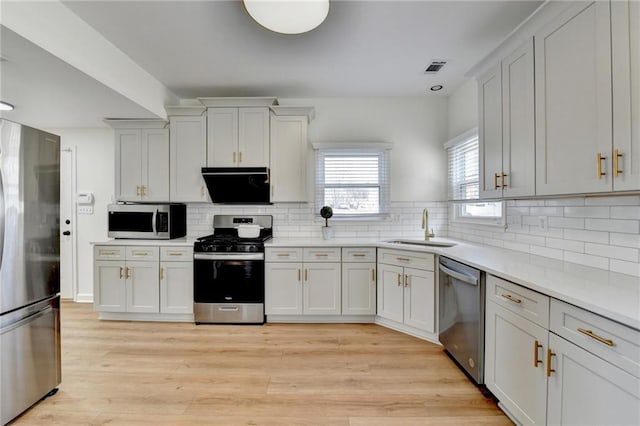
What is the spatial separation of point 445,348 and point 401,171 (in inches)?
83.9

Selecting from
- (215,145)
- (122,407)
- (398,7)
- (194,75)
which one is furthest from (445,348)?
(194,75)

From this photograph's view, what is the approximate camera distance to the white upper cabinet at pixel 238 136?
340cm

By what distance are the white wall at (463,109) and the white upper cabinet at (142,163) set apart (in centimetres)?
353

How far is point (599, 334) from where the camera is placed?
3.70 feet

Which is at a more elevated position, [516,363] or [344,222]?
[344,222]

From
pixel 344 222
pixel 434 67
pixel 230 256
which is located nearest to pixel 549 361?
pixel 344 222

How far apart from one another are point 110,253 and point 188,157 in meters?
1.40

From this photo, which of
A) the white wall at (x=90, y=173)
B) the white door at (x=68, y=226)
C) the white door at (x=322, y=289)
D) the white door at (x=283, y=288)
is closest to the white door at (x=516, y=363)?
the white door at (x=322, y=289)

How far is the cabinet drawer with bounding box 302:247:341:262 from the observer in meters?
3.16

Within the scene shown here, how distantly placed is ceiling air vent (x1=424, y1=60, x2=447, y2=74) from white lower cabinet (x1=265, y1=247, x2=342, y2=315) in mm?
2108

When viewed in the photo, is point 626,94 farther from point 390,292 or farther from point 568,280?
point 390,292

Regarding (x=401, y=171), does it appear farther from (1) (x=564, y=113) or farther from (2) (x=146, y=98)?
(2) (x=146, y=98)

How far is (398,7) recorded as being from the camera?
2.01 meters

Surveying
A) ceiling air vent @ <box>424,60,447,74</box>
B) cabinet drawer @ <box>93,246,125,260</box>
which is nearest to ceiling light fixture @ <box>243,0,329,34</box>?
ceiling air vent @ <box>424,60,447,74</box>
